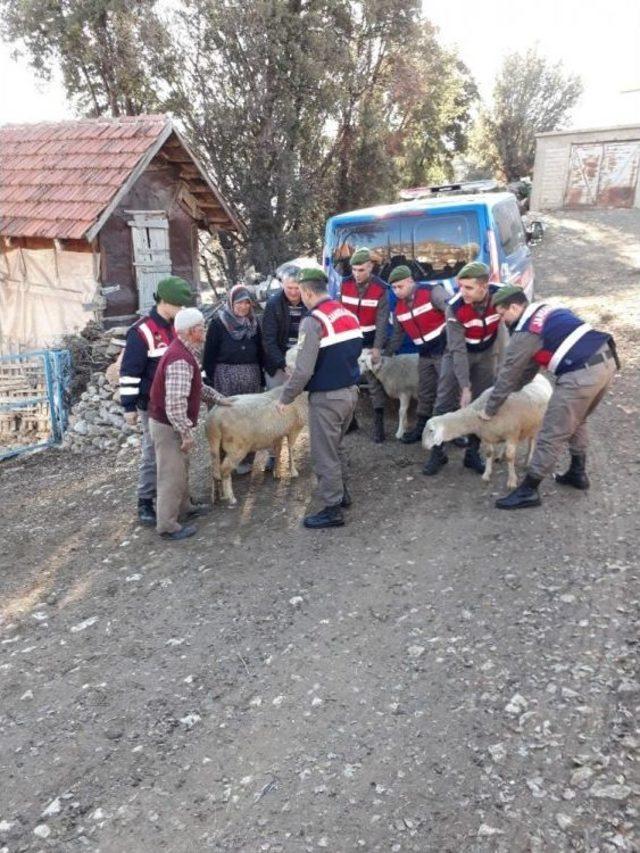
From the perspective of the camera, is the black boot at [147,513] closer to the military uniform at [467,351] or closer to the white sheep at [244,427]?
the white sheep at [244,427]

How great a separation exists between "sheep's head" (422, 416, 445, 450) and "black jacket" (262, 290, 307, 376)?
1513 mm

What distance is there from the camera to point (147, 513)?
19.3 ft

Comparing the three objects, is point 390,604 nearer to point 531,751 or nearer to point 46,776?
point 531,751

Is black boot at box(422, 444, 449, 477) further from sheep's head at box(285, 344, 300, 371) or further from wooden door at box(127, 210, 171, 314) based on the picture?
wooden door at box(127, 210, 171, 314)

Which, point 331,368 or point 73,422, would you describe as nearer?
point 331,368

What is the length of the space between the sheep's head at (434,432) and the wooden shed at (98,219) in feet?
22.0

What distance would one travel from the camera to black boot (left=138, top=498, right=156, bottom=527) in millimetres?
5863

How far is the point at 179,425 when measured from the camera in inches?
197

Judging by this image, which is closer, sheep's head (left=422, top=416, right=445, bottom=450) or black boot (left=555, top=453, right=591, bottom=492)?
→ black boot (left=555, top=453, right=591, bottom=492)

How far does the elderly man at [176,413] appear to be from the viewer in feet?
16.2

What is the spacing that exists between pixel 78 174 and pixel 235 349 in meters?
7.08

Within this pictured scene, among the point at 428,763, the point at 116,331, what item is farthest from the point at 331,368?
the point at 116,331

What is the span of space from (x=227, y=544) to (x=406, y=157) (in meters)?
20.6

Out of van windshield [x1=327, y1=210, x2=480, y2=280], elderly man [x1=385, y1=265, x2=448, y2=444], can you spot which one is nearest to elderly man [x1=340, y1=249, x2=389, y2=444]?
elderly man [x1=385, y1=265, x2=448, y2=444]
